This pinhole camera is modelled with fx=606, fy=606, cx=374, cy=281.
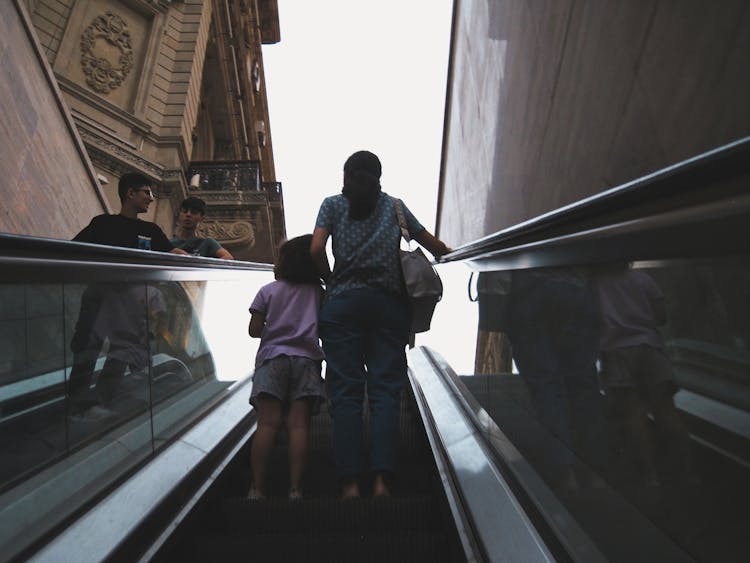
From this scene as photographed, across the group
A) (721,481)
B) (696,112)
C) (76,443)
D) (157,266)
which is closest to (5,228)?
(157,266)

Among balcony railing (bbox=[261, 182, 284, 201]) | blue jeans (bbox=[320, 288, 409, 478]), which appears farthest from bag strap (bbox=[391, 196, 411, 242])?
balcony railing (bbox=[261, 182, 284, 201])

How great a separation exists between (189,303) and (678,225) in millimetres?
2990

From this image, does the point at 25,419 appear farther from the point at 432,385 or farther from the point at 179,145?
the point at 179,145

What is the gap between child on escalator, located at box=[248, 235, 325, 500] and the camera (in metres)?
2.94

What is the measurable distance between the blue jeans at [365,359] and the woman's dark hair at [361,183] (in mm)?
440

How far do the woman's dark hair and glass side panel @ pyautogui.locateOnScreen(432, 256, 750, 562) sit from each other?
1083 mm

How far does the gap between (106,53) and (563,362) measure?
12449 millimetres

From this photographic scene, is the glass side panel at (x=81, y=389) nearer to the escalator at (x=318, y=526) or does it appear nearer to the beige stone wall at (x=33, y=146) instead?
the escalator at (x=318, y=526)

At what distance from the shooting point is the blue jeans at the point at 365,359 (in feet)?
9.32

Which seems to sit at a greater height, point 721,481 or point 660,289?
point 660,289

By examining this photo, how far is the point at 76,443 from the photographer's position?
2170 millimetres

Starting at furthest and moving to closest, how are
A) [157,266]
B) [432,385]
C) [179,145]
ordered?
[179,145] → [432,385] → [157,266]

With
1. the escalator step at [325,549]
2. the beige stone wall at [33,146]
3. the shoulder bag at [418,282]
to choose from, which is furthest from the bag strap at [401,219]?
the beige stone wall at [33,146]

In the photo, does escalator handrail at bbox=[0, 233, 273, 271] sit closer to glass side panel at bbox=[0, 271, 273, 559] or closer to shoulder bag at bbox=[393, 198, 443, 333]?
glass side panel at bbox=[0, 271, 273, 559]
